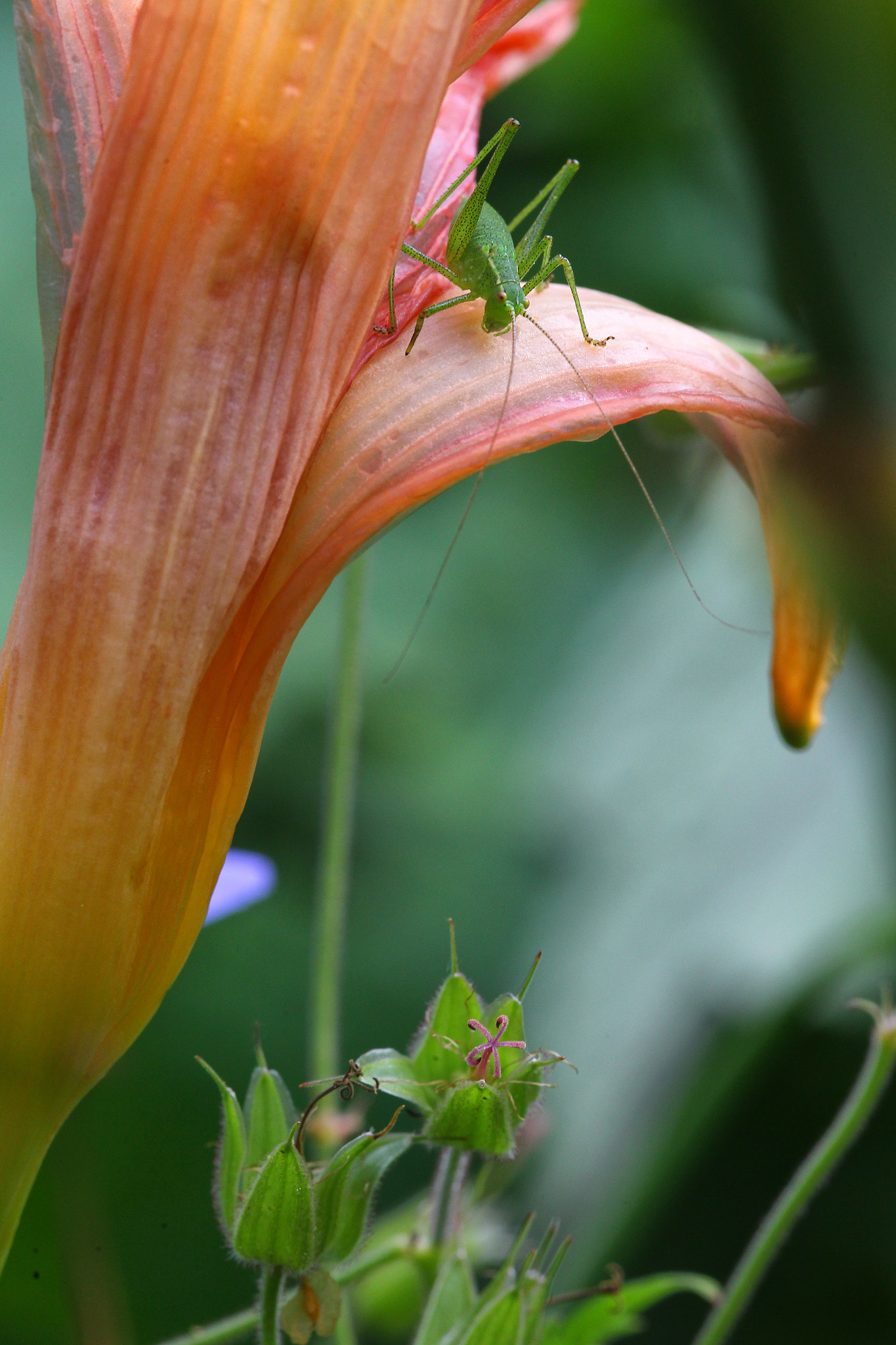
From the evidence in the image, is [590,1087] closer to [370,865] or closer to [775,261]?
[370,865]

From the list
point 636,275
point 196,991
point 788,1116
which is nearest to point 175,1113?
point 196,991

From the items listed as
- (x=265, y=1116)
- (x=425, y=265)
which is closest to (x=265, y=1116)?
(x=265, y=1116)

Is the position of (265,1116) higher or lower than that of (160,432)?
lower

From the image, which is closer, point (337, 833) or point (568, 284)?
point (568, 284)

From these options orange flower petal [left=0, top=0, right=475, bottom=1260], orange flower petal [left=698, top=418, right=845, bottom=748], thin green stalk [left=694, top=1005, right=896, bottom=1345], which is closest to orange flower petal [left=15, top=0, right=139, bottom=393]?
orange flower petal [left=0, top=0, right=475, bottom=1260]

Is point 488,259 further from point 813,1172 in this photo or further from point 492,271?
point 813,1172

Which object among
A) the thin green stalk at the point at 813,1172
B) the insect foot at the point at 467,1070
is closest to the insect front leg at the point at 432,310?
the insect foot at the point at 467,1070

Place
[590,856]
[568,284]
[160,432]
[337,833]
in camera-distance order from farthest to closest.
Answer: [590,856] → [337,833] → [568,284] → [160,432]

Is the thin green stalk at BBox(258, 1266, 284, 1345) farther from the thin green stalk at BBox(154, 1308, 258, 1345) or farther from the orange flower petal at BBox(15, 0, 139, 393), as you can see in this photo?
the orange flower petal at BBox(15, 0, 139, 393)
